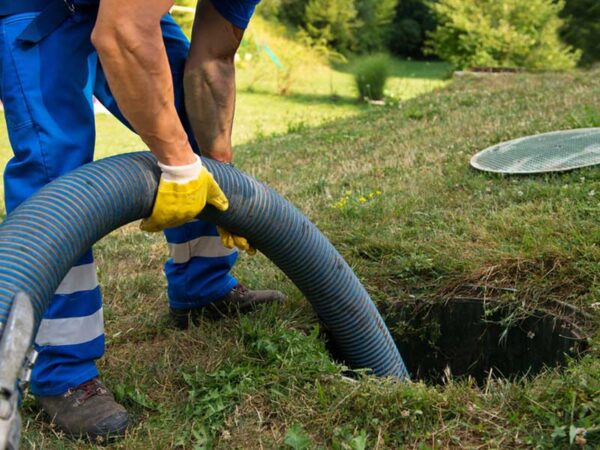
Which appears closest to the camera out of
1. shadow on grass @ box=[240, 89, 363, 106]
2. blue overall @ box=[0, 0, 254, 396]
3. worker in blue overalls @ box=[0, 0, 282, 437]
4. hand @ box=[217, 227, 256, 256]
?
worker in blue overalls @ box=[0, 0, 282, 437]

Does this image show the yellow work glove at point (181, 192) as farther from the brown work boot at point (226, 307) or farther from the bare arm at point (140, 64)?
the brown work boot at point (226, 307)

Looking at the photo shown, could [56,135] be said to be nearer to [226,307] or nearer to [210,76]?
[210,76]

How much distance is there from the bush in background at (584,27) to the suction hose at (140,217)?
12.9 meters

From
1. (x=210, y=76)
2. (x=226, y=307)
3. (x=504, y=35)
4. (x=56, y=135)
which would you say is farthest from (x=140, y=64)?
(x=504, y=35)

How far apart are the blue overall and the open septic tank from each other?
1428mm

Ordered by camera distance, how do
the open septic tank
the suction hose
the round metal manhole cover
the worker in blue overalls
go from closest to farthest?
the suction hose, the worker in blue overalls, the open septic tank, the round metal manhole cover

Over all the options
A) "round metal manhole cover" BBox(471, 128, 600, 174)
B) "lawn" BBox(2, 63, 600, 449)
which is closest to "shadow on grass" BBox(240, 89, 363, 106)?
"lawn" BBox(2, 63, 600, 449)

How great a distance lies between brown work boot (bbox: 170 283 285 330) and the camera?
3057 millimetres

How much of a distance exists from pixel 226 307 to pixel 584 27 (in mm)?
14002

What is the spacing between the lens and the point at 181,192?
7.47ft

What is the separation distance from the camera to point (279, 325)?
2867 millimetres

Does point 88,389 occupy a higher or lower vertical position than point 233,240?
lower

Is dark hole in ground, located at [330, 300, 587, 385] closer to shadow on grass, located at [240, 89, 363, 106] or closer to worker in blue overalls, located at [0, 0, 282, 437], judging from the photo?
worker in blue overalls, located at [0, 0, 282, 437]

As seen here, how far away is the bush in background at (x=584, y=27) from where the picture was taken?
1432 centimetres
